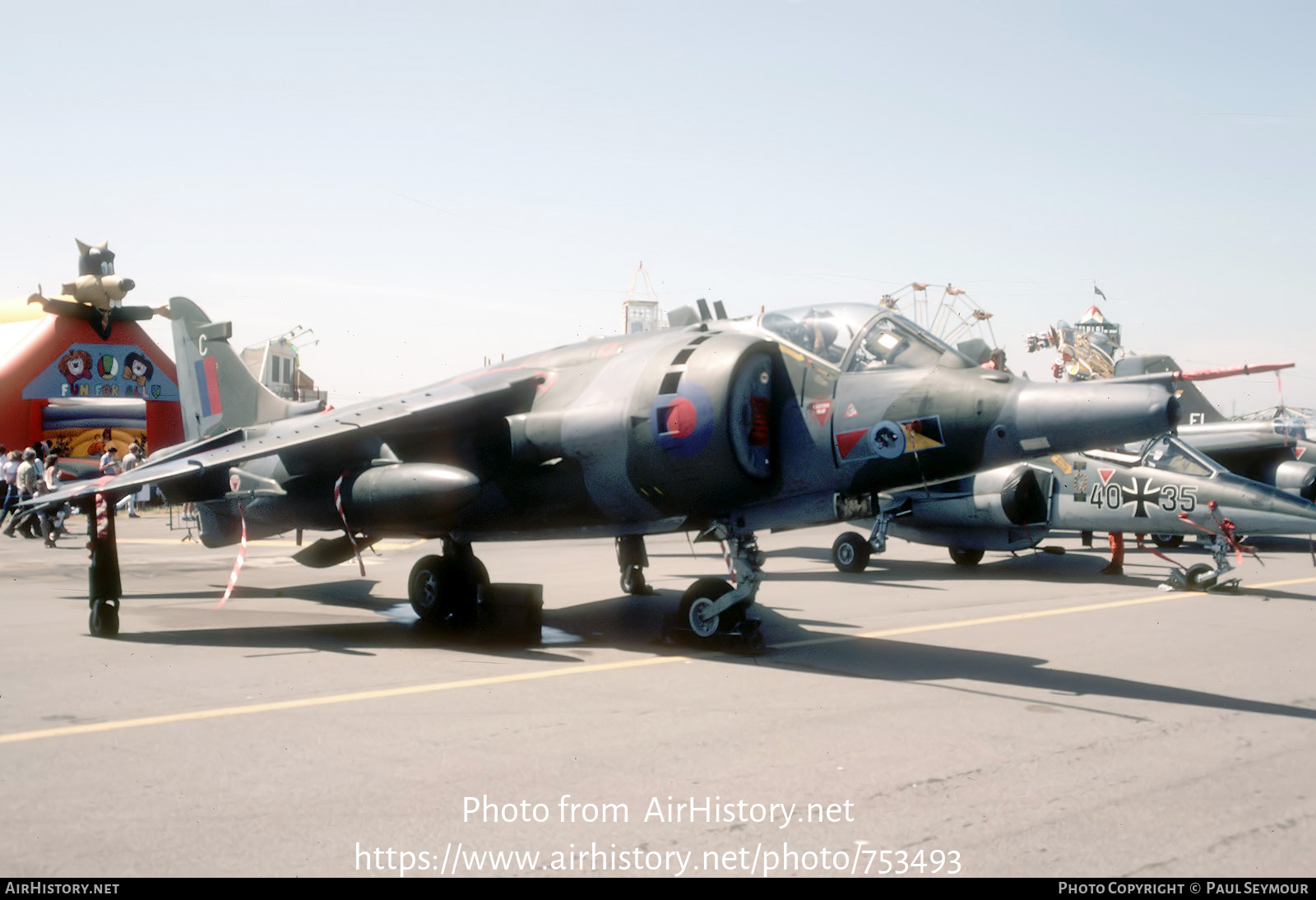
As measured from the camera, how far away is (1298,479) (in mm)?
20203

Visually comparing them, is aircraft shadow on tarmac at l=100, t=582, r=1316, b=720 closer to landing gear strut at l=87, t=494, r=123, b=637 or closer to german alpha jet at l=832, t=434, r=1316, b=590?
landing gear strut at l=87, t=494, r=123, b=637

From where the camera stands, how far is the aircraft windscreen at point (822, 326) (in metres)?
8.39

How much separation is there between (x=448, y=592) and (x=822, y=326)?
4.67m

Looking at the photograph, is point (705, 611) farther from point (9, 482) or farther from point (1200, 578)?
point (9, 482)

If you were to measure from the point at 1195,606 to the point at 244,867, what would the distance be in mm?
11184

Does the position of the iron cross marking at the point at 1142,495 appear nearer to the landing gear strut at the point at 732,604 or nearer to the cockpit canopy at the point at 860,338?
the cockpit canopy at the point at 860,338

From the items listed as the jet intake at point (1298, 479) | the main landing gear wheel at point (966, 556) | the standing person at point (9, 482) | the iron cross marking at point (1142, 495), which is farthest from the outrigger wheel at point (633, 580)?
the standing person at point (9, 482)

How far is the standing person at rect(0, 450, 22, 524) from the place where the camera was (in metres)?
24.8

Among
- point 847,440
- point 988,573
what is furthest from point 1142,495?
point 847,440

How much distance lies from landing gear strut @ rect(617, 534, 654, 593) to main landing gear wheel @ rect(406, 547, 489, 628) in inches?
95.1

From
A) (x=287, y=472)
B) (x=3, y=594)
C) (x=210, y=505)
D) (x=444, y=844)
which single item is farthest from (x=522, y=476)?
(x=3, y=594)

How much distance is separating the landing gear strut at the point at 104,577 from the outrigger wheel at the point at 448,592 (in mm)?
2781
